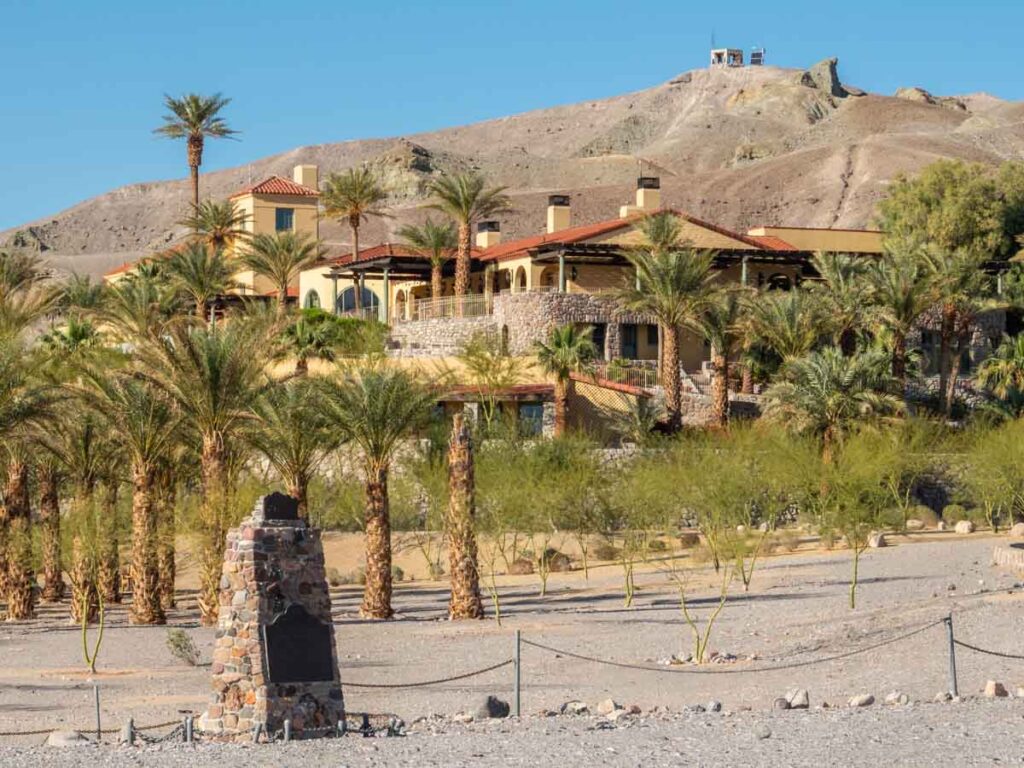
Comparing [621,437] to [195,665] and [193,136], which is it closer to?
[195,665]

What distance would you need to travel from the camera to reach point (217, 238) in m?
84.2

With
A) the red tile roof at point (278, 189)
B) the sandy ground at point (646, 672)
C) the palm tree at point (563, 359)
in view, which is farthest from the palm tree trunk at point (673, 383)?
the red tile roof at point (278, 189)

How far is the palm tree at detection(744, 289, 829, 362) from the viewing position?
59656mm

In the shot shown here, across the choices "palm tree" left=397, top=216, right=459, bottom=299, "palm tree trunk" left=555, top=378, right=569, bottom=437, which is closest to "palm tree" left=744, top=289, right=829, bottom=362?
"palm tree trunk" left=555, top=378, right=569, bottom=437

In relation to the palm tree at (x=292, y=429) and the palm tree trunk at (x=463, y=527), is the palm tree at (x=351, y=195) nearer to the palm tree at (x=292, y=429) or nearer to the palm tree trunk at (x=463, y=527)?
Answer: the palm tree at (x=292, y=429)

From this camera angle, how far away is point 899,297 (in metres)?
60.3

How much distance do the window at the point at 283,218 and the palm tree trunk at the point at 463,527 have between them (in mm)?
53625

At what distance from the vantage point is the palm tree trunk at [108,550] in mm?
38281

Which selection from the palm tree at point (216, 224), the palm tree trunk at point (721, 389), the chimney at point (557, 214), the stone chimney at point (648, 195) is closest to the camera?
the palm tree trunk at point (721, 389)

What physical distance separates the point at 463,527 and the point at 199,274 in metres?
34.8

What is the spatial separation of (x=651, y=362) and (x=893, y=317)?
8.83 metres

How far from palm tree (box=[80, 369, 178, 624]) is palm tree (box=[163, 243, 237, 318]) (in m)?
30.3

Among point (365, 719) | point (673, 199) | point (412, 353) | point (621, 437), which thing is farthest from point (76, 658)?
point (673, 199)

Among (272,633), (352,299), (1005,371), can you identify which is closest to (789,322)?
(1005,371)
